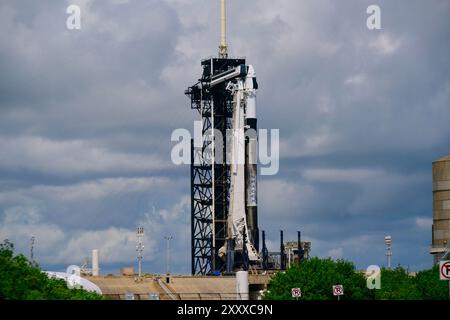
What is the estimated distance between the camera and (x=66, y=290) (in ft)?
494

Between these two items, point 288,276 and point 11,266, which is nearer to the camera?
point 11,266

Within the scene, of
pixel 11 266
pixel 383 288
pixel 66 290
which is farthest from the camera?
pixel 383 288

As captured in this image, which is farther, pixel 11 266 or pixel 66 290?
pixel 66 290

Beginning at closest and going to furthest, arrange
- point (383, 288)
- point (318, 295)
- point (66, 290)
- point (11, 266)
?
point (11, 266) < point (66, 290) < point (318, 295) < point (383, 288)

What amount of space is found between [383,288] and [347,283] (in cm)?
2475
